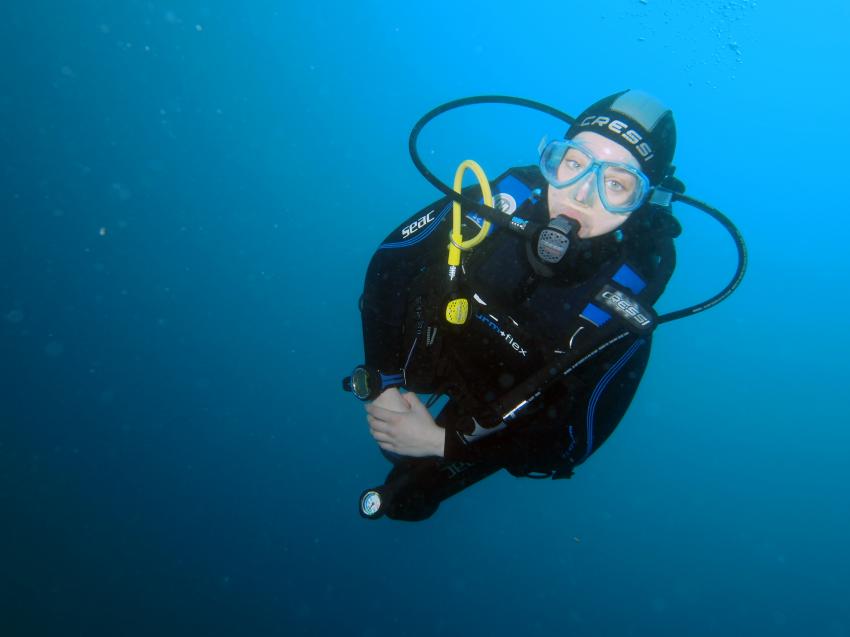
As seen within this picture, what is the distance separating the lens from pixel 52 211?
1134 cm

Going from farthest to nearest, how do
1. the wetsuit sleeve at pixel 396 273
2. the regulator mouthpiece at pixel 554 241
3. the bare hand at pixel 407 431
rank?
1. the wetsuit sleeve at pixel 396 273
2. the bare hand at pixel 407 431
3. the regulator mouthpiece at pixel 554 241

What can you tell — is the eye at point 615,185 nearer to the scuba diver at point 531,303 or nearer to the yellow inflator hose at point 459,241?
the scuba diver at point 531,303

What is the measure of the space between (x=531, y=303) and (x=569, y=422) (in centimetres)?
72

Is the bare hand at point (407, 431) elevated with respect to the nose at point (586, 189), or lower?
lower

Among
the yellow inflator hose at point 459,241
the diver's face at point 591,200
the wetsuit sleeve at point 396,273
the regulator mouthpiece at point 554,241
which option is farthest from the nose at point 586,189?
the wetsuit sleeve at point 396,273

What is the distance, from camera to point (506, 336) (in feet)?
8.86

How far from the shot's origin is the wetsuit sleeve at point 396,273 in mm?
2805

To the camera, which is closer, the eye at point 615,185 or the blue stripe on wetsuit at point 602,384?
the blue stripe on wetsuit at point 602,384

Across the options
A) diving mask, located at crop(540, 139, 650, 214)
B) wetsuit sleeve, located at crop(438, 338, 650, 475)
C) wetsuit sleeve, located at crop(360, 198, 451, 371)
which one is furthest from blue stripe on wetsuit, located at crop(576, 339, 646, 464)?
wetsuit sleeve, located at crop(360, 198, 451, 371)

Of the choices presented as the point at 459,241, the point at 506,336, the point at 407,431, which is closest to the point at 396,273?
the point at 459,241

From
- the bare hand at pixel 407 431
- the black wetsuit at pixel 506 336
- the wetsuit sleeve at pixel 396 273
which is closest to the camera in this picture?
the black wetsuit at pixel 506 336

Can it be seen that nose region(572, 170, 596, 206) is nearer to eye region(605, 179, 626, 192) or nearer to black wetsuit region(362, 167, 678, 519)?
eye region(605, 179, 626, 192)

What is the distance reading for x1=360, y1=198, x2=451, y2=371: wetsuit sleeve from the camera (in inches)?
110

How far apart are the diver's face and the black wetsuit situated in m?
0.13
